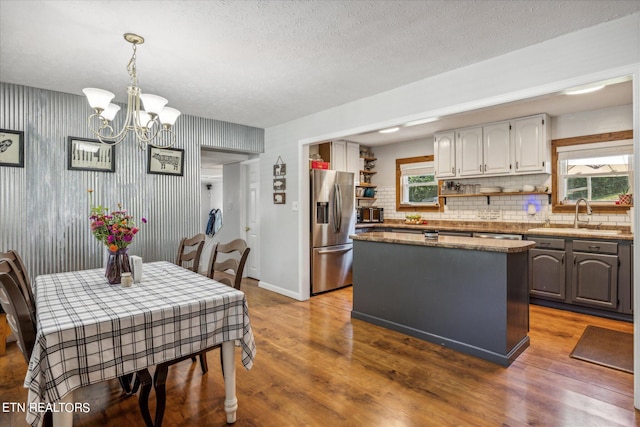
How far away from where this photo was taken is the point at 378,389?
2279 millimetres

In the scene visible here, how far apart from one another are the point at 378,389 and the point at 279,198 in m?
3.05

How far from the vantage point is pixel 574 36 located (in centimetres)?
227

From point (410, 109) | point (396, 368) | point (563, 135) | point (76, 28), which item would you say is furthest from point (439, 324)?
point (76, 28)

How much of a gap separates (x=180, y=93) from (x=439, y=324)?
11.2 ft

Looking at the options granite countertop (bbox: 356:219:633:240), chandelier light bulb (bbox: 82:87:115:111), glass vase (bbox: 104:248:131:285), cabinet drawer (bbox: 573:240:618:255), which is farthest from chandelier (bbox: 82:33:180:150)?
cabinet drawer (bbox: 573:240:618:255)

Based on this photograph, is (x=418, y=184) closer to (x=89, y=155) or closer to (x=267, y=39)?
(x=267, y=39)

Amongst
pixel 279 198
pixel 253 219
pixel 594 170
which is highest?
pixel 594 170

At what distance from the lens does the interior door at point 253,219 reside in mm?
5590

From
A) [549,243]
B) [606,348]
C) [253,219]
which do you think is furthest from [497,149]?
[253,219]

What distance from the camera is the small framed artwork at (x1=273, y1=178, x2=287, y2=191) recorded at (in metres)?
4.72

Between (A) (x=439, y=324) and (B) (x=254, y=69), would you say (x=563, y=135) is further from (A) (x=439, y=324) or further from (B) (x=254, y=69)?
(B) (x=254, y=69)

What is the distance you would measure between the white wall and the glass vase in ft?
8.06

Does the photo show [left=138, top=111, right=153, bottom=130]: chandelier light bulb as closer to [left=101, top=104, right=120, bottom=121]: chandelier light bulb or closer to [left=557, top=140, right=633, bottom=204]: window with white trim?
[left=101, top=104, right=120, bottom=121]: chandelier light bulb

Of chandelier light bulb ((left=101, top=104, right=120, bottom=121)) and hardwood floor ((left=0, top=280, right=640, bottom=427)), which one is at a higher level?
chandelier light bulb ((left=101, top=104, right=120, bottom=121))
